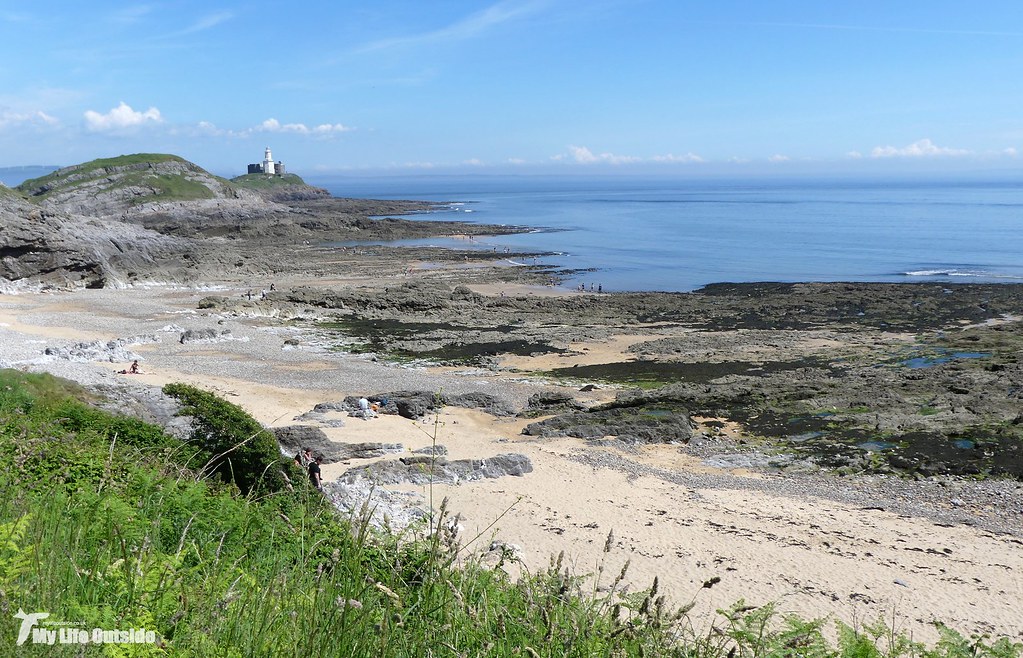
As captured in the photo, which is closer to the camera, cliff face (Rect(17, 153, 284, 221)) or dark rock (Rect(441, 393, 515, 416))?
dark rock (Rect(441, 393, 515, 416))

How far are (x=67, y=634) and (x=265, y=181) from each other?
14734 cm

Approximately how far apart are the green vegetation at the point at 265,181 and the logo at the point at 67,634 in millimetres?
138603

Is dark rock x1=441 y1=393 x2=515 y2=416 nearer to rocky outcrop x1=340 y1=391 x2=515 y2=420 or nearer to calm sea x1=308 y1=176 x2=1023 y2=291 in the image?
rocky outcrop x1=340 y1=391 x2=515 y2=420

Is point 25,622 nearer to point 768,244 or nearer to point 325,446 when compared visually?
point 325,446

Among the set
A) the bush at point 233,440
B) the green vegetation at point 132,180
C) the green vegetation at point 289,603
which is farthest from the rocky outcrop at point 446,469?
the green vegetation at point 132,180

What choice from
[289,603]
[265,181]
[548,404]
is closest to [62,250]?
[548,404]

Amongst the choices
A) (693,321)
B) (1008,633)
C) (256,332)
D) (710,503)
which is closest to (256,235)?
(256,332)

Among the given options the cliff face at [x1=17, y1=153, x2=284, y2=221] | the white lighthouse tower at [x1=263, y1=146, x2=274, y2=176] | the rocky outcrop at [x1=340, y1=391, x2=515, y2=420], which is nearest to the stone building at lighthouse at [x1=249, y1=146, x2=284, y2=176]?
the white lighthouse tower at [x1=263, y1=146, x2=274, y2=176]

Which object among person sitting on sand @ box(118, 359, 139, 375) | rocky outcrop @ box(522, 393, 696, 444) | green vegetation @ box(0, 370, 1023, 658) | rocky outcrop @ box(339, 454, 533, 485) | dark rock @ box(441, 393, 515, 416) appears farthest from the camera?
person sitting on sand @ box(118, 359, 139, 375)

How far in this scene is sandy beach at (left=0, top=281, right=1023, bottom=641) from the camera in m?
12.0

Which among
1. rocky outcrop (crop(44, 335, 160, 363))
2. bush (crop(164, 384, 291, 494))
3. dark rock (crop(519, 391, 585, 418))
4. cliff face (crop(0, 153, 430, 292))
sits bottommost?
dark rock (crop(519, 391, 585, 418))

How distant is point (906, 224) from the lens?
101 m

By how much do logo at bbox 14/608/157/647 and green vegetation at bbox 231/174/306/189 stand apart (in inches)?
5457

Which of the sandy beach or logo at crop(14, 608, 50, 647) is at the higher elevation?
logo at crop(14, 608, 50, 647)
